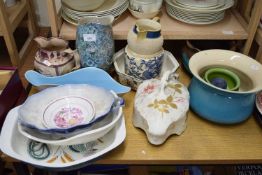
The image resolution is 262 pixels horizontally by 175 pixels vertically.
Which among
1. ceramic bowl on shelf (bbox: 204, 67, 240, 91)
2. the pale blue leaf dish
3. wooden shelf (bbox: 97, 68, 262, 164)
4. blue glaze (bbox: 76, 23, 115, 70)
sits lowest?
wooden shelf (bbox: 97, 68, 262, 164)

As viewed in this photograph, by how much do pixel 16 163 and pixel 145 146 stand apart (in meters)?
0.30

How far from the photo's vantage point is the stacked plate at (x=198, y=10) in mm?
763

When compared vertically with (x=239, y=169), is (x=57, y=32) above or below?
above

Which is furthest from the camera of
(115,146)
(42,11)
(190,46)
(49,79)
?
(42,11)

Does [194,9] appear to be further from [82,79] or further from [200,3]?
[82,79]

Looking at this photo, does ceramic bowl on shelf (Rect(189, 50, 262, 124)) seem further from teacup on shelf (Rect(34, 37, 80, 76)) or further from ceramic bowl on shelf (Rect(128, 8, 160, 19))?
teacup on shelf (Rect(34, 37, 80, 76))

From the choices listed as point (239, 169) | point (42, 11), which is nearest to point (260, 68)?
point (239, 169)

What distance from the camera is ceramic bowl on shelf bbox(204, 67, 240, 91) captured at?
664 millimetres

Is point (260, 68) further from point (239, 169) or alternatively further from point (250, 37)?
point (239, 169)

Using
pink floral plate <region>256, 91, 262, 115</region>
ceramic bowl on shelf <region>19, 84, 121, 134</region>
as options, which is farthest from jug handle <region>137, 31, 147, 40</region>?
pink floral plate <region>256, 91, 262, 115</region>

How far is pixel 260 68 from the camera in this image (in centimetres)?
67

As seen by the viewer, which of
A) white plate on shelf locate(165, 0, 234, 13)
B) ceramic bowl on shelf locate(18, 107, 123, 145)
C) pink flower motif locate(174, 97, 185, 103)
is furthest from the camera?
white plate on shelf locate(165, 0, 234, 13)

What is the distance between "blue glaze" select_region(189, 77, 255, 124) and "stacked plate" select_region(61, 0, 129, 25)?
0.99ft

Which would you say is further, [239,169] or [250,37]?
[239,169]
